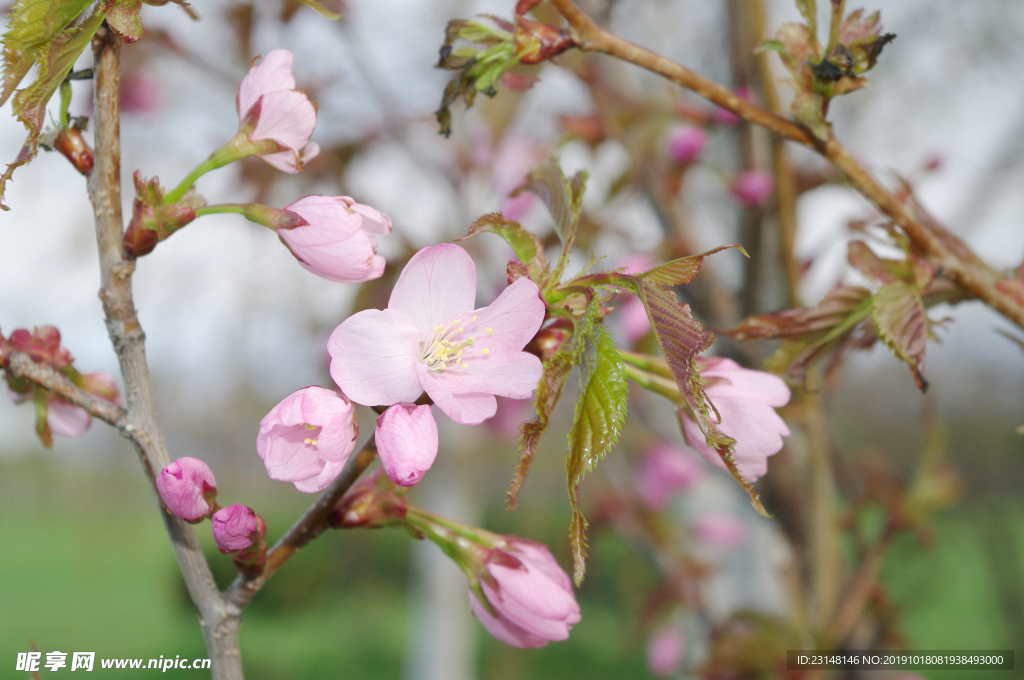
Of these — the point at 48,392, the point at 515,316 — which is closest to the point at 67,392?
the point at 48,392

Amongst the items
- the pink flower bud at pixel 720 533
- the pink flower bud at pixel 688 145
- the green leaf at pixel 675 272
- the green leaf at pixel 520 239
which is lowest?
the pink flower bud at pixel 720 533

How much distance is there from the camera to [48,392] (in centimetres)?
44

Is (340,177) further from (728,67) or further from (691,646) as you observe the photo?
(691,646)

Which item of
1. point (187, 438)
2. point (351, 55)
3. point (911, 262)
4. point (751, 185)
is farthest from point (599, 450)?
point (187, 438)

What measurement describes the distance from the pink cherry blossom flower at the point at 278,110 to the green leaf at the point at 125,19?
70 millimetres

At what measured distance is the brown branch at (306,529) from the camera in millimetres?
394

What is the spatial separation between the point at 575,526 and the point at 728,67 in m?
0.77

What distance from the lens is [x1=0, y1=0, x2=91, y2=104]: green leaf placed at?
1.17 ft

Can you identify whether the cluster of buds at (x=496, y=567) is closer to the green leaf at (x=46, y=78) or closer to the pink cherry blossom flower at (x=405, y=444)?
the pink cherry blossom flower at (x=405, y=444)

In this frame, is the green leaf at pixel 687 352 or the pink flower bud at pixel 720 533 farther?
the pink flower bud at pixel 720 533

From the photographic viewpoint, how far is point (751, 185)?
0.90 meters

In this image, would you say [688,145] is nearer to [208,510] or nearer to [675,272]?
[675,272]

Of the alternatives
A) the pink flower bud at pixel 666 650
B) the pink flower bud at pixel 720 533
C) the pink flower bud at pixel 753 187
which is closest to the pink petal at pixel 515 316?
the pink flower bud at pixel 753 187

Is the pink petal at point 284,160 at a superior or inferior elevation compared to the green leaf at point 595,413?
superior
